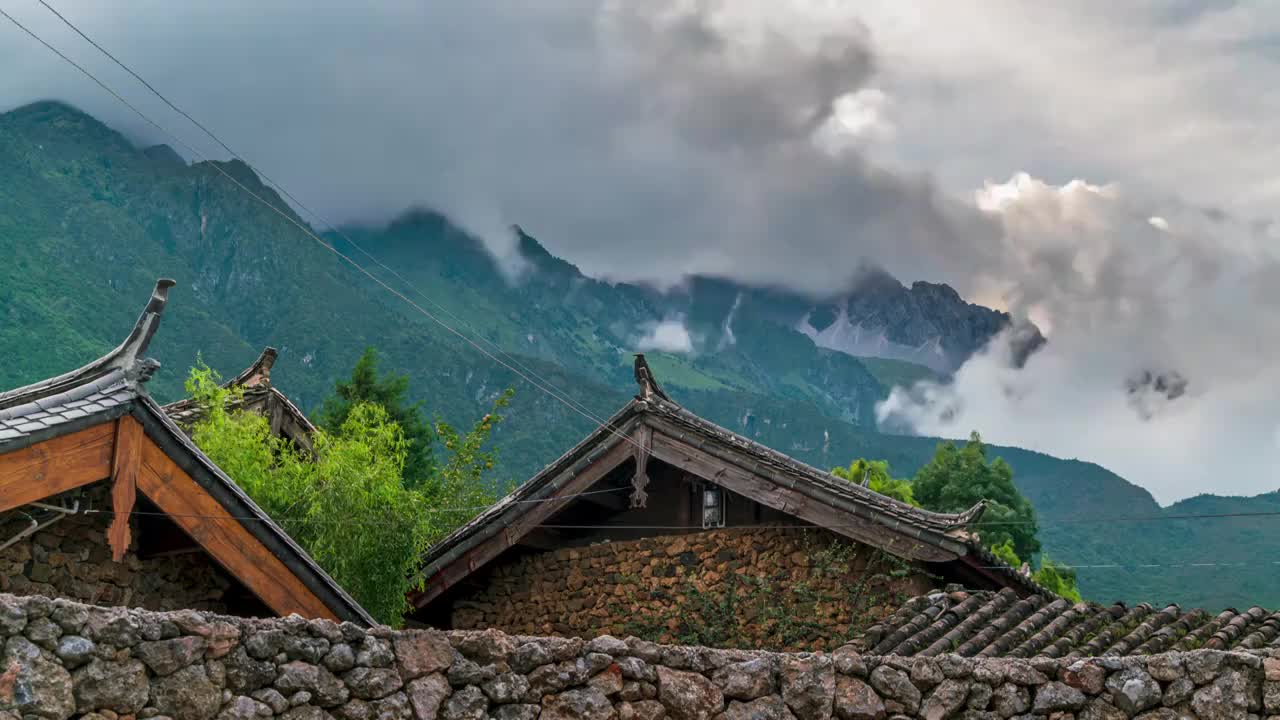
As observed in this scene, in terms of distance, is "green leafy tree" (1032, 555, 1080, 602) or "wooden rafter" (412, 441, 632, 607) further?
"green leafy tree" (1032, 555, 1080, 602)

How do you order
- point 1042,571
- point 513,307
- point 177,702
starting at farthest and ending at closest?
point 513,307 < point 1042,571 < point 177,702

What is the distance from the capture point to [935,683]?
7863 millimetres

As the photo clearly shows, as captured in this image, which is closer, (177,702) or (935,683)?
(177,702)

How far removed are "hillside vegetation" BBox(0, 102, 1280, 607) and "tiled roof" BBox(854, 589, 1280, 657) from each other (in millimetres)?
24416

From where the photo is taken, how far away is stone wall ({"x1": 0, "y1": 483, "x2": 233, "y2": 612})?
9930 mm

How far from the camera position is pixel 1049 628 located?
11.7m

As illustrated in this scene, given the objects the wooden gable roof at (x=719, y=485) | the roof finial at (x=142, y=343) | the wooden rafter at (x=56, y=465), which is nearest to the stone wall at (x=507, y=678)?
the wooden rafter at (x=56, y=465)

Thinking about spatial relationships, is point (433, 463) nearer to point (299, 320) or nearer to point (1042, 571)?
point (1042, 571)

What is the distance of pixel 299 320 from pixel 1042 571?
166 ft

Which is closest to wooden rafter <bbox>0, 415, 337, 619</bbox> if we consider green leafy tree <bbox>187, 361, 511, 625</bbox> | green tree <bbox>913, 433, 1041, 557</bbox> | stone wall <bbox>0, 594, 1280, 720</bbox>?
green leafy tree <bbox>187, 361, 511, 625</bbox>

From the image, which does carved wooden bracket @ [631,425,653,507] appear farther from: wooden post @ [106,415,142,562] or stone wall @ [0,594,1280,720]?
stone wall @ [0,594,1280,720]

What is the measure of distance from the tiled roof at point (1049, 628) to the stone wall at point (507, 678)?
3.17 m

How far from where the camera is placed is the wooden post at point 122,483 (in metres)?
10.1

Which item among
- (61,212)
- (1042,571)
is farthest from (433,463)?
(61,212)
